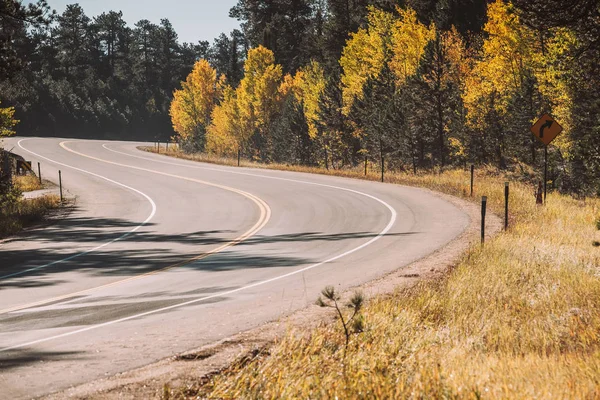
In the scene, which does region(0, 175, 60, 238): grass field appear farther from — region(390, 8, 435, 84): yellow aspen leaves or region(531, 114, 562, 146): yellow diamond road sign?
region(390, 8, 435, 84): yellow aspen leaves

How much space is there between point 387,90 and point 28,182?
85.7 ft

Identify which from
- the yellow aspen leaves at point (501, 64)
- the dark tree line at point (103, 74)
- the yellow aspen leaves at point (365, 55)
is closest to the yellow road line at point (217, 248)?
the yellow aspen leaves at point (501, 64)

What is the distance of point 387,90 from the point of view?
156ft

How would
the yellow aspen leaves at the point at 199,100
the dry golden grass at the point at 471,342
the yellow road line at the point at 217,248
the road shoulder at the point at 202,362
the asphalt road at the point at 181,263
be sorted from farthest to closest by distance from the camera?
the yellow aspen leaves at the point at 199,100 < the yellow road line at the point at 217,248 < the asphalt road at the point at 181,263 < the road shoulder at the point at 202,362 < the dry golden grass at the point at 471,342

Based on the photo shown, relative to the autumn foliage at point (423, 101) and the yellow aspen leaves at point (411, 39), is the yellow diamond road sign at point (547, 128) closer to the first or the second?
the autumn foliage at point (423, 101)

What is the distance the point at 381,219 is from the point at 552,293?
9.69 meters

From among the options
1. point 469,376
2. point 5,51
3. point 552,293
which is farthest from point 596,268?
point 5,51

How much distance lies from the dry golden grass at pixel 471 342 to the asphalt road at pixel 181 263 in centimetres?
164

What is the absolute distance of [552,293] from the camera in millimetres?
10242

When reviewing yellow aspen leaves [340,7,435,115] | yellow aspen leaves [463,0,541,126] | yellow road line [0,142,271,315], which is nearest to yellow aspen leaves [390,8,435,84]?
yellow aspen leaves [340,7,435,115]

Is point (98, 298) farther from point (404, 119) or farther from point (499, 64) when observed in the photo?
point (404, 119)

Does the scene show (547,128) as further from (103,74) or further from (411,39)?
(103,74)

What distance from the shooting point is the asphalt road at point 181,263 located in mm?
7703

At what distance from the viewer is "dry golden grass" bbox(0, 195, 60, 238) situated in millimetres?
20750
